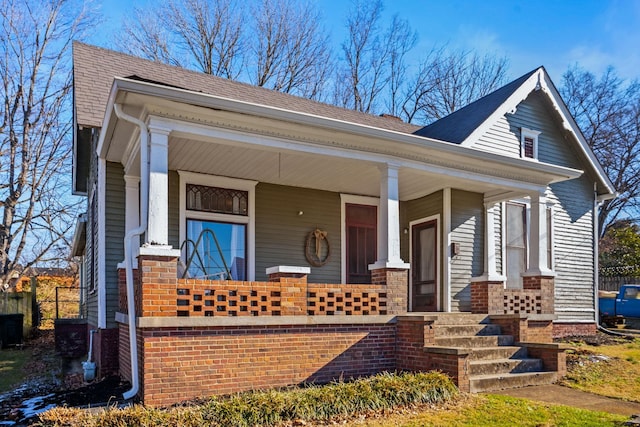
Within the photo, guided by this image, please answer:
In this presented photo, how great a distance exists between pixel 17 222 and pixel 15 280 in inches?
114

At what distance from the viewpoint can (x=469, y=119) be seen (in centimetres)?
1191

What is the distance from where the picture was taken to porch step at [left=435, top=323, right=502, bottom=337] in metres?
7.77

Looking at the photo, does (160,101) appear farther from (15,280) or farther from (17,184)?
(15,280)

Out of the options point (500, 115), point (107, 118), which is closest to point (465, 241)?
point (500, 115)

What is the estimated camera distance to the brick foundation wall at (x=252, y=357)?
5.66 m

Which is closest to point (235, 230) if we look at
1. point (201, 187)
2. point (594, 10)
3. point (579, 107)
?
point (201, 187)

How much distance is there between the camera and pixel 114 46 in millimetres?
24656

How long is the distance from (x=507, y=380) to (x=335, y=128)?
4133 mm

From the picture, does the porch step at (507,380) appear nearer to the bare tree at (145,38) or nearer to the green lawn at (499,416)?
the green lawn at (499,416)

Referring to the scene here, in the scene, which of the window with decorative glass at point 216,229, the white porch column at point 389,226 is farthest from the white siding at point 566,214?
the window with decorative glass at point 216,229

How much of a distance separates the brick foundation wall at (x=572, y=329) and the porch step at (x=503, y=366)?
5.22m

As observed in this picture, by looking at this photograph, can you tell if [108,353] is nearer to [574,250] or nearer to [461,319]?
[461,319]

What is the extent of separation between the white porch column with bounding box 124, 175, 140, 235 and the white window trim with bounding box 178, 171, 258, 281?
0.78 meters

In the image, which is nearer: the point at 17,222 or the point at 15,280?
the point at 17,222
